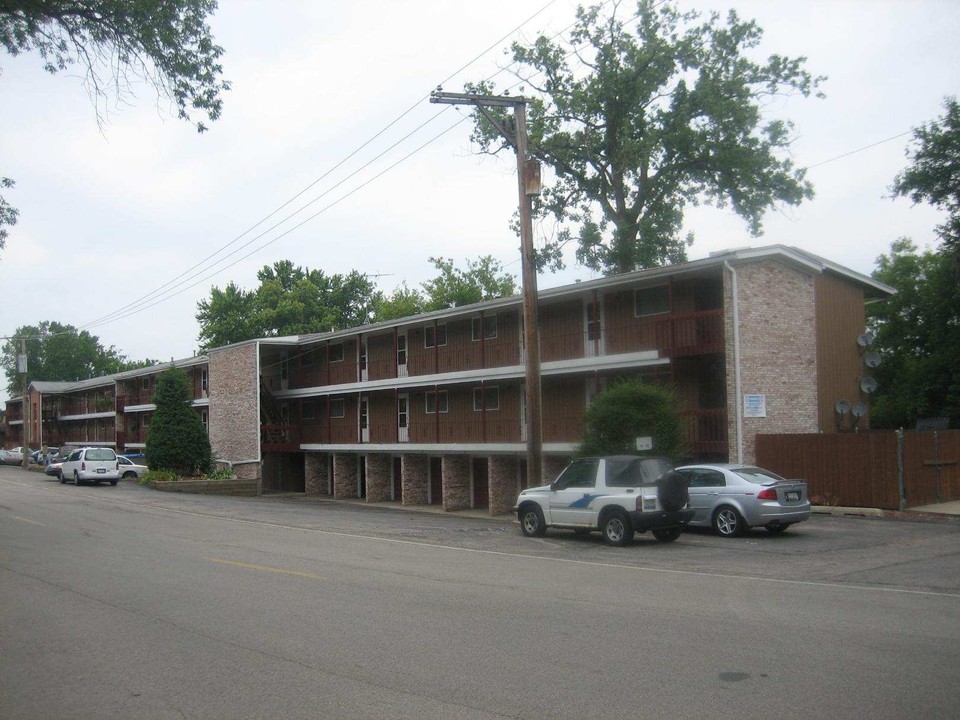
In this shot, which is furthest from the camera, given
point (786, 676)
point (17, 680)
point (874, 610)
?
point (874, 610)

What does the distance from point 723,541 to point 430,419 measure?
21103mm

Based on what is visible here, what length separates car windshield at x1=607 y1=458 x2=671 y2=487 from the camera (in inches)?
714

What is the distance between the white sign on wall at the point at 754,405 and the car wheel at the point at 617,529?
8644 millimetres

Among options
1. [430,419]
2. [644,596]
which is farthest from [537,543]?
[430,419]

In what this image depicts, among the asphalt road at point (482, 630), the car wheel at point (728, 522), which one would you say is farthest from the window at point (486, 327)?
the asphalt road at point (482, 630)

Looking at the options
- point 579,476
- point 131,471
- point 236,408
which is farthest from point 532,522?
point 131,471

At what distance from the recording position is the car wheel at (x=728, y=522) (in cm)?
1927

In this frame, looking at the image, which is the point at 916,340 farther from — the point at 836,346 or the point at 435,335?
the point at 435,335

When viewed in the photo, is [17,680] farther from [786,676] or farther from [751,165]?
[751,165]

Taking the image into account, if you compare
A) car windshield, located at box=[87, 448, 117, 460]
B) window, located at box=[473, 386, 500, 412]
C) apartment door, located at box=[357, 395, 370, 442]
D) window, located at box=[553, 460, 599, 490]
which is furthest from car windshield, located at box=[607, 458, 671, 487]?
car windshield, located at box=[87, 448, 117, 460]

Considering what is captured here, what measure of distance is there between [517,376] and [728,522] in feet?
45.9

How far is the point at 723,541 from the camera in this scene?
18828 mm

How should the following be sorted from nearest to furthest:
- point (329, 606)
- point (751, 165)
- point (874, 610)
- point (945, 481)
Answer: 1. point (874, 610)
2. point (329, 606)
3. point (945, 481)
4. point (751, 165)

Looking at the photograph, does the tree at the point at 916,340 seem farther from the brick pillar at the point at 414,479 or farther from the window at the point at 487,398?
the brick pillar at the point at 414,479
